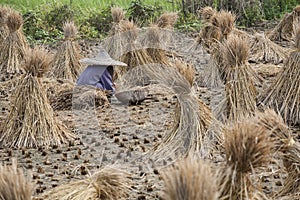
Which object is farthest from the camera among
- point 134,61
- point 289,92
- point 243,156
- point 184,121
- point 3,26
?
point 3,26

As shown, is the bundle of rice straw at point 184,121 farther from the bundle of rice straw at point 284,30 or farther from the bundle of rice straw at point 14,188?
the bundle of rice straw at point 284,30

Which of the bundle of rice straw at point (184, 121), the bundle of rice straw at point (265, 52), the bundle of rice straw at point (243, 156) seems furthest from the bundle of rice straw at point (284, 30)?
the bundle of rice straw at point (243, 156)

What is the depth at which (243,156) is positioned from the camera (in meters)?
3.09

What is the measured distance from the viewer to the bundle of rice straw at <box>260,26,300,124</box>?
5586 millimetres

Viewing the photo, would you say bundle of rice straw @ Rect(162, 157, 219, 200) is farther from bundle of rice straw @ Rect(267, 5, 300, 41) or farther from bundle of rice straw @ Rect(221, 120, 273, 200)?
bundle of rice straw @ Rect(267, 5, 300, 41)

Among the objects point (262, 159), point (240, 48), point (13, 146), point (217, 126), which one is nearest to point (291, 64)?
point (240, 48)

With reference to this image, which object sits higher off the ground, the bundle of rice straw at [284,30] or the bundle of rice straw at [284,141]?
the bundle of rice straw at [284,30]

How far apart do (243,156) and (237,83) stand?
228cm

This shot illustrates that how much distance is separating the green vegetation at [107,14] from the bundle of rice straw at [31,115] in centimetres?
421

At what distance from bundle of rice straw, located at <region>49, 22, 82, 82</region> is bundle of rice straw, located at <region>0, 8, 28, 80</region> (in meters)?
0.57

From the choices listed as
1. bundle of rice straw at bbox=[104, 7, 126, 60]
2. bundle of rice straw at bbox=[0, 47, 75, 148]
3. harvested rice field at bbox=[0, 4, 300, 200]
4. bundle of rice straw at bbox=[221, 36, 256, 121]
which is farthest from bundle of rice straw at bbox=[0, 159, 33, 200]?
bundle of rice straw at bbox=[104, 7, 126, 60]

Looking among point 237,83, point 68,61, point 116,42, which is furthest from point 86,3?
point 237,83

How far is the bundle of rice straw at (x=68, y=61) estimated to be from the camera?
739 cm

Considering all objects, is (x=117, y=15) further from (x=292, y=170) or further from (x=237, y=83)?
(x=292, y=170)
